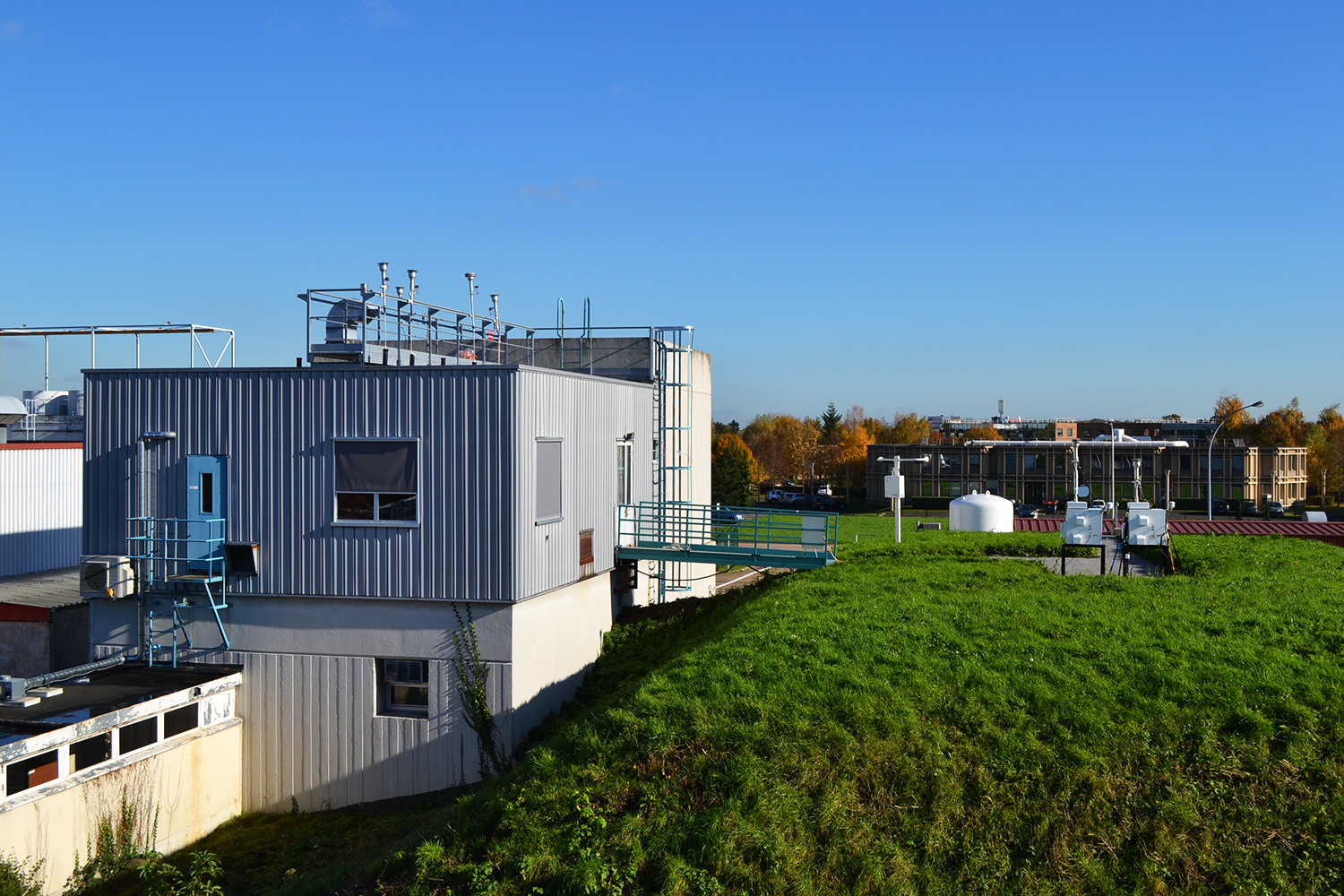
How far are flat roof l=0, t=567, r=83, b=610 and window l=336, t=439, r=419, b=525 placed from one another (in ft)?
25.6

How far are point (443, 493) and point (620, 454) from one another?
18.2 feet

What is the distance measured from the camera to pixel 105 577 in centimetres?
1633

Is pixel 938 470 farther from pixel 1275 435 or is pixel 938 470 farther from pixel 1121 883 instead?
pixel 1121 883

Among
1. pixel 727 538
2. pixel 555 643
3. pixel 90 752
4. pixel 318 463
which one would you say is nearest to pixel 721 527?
pixel 727 538

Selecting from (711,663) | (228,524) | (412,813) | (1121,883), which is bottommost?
(412,813)

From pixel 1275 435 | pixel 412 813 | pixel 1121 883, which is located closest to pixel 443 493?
pixel 412 813

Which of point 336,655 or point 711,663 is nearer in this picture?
point 711,663

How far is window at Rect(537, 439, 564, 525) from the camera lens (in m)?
16.4

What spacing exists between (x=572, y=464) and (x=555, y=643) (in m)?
3.25

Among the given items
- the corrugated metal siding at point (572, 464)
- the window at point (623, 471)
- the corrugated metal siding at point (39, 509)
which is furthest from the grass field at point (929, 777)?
the corrugated metal siding at point (39, 509)

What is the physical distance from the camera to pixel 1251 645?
1291 centimetres

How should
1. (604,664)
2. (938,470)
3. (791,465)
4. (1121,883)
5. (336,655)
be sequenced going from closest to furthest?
(1121,883), (336,655), (604,664), (938,470), (791,465)

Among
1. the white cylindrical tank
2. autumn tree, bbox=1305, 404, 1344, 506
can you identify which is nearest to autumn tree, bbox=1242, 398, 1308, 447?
autumn tree, bbox=1305, 404, 1344, 506

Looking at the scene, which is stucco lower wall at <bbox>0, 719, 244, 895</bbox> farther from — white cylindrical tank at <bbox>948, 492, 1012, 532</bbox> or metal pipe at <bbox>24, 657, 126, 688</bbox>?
white cylindrical tank at <bbox>948, 492, 1012, 532</bbox>
